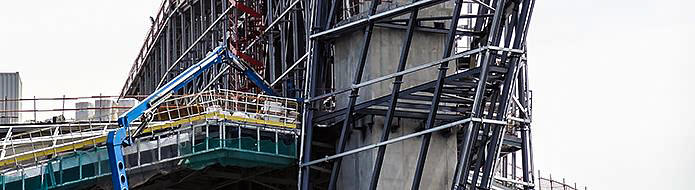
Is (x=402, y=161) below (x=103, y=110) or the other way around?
below

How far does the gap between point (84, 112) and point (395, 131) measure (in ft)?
59.2

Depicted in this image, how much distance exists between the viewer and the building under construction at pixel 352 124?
79875mm

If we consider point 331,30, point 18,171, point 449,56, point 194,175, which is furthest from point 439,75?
point 18,171

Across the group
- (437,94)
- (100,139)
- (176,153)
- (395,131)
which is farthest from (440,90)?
(100,139)

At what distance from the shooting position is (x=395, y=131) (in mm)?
82625

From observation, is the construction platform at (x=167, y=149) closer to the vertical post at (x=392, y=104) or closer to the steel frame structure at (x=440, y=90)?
the steel frame structure at (x=440, y=90)

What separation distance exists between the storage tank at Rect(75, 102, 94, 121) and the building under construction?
4.24 metres

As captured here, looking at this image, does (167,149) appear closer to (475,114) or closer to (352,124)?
(352,124)

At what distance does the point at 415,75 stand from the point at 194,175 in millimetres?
10929

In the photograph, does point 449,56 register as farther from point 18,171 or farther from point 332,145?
point 18,171

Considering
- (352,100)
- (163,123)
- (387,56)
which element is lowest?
(163,123)

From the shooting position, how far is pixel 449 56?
79.4 m

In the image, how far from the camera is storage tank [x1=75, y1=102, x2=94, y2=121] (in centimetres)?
9146

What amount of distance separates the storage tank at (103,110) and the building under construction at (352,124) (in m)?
2.68
